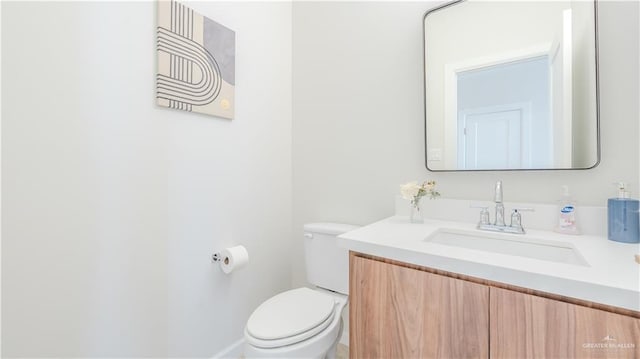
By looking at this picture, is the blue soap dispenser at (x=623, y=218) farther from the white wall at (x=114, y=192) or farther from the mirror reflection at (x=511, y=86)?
the white wall at (x=114, y=192)

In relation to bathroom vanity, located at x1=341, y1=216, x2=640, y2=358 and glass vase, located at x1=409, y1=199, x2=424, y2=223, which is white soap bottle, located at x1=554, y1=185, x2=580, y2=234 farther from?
glass vase, located at x1=409, y1=199, x2=424, y2=223

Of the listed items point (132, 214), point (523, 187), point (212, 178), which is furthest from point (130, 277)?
point (523, 187)

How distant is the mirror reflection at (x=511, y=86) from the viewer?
3.26 feet

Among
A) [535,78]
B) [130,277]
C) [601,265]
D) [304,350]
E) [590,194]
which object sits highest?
[535,78]

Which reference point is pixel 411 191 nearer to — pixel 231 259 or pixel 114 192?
pixel 231 259

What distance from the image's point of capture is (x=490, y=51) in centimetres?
117

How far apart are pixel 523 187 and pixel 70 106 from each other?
1726 millimetres

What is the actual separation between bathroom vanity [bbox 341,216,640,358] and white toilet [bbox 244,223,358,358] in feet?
0.68

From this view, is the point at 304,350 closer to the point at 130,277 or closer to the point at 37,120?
the point at 130,277

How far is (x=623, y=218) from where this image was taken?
0.84m

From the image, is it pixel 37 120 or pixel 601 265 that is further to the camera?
pixel 37 120

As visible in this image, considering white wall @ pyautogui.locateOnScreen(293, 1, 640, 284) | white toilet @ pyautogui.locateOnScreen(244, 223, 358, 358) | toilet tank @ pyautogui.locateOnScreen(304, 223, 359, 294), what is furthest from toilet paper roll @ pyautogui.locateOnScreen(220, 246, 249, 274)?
white wall @ pyautogui.locateOnScreen(293, 1, 640, 284)

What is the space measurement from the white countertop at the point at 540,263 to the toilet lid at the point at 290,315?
16.2 inches

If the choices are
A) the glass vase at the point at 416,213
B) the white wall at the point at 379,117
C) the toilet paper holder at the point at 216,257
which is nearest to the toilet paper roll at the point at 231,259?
the toilet paper holder at the point at 216,257
